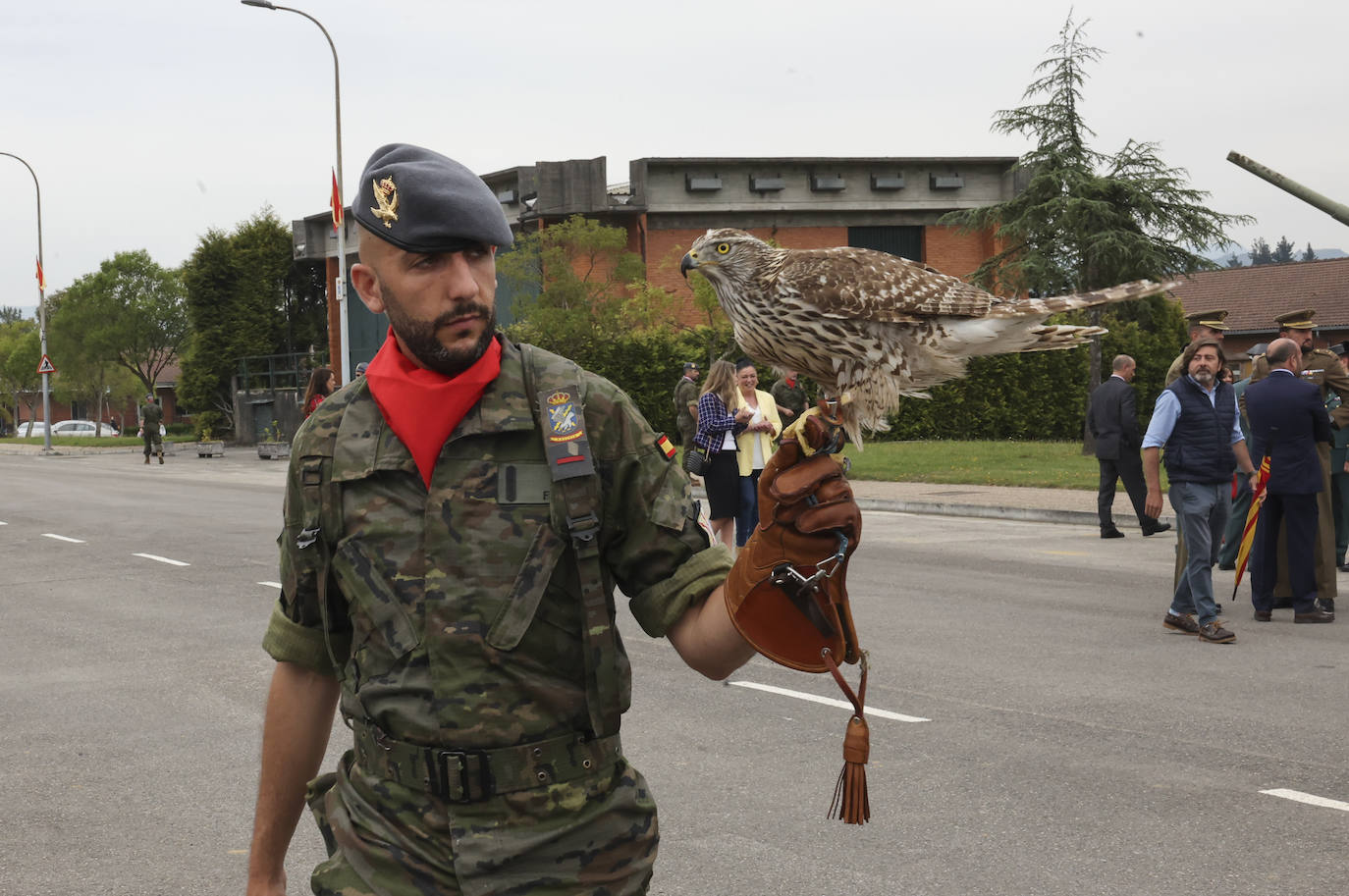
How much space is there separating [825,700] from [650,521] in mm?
5568

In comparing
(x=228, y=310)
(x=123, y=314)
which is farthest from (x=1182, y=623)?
(x=123, y=314)

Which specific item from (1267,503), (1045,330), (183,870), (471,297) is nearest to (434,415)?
(471,297)

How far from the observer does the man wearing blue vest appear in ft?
30.5

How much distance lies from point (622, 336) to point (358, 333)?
67.7 ft

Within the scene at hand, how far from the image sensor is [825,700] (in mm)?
7777

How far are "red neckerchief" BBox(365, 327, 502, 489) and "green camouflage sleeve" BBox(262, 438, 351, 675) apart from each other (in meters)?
0.22

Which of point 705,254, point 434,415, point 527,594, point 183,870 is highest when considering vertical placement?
point 705,254

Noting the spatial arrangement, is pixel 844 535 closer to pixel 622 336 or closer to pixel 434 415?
pixel 434 415

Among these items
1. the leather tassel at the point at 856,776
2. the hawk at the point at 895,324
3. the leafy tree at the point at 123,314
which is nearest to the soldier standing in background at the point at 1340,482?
the hawk at the point at 895,324

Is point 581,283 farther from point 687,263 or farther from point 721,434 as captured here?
point 687,263

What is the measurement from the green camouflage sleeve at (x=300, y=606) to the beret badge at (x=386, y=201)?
0.46m

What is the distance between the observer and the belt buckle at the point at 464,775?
2.34 m

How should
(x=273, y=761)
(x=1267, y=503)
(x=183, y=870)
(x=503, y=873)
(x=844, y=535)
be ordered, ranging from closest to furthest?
(x=844, y=535) → (x=503, y=873) → (x=273, y=761) → (x=183, y=870) → (x=1267, y=503)

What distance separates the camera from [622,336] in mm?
35469
